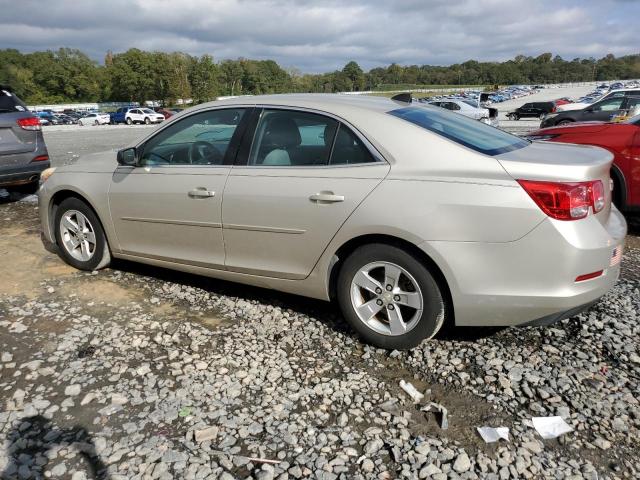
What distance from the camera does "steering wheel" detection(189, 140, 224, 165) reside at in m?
3.93

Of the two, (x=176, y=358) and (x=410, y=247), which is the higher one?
(x=410, y=247)

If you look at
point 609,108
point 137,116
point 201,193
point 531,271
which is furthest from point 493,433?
point 137,116

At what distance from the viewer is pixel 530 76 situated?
159 meters

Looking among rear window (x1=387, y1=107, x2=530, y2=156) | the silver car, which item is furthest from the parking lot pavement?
rear window (x1=387, y1=107, x2=530, y2=156)

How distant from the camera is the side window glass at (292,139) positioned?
3.52m

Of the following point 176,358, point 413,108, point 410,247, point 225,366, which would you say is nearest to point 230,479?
point 225,366

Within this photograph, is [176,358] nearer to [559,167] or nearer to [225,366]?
[225,366]

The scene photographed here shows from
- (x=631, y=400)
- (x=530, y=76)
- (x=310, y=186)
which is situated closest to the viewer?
(x=631, y=400)

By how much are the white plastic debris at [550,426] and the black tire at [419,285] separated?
Result: 778mm

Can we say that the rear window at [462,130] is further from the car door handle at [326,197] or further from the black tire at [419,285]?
the black tire at [419,285]

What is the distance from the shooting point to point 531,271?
287 cm

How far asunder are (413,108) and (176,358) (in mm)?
2380

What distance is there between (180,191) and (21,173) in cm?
473

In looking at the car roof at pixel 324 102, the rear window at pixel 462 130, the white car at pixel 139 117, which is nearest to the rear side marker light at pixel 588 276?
the rear window at pixel 462 130
